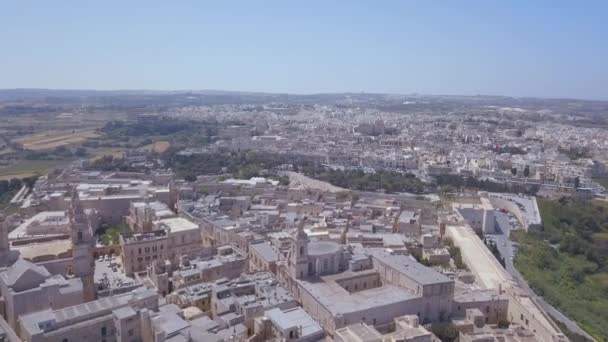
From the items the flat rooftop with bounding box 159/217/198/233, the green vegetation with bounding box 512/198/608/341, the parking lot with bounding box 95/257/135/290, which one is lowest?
the green vegetation with bounding box 512/198/608/341

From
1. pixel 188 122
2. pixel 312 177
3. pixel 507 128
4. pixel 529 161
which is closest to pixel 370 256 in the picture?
pixel 312 177

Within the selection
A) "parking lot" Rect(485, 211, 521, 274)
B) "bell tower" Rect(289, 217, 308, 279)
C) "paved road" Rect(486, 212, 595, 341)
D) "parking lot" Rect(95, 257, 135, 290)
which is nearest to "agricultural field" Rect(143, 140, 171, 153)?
"parking lot" Rect(95, 257, 135, 290)

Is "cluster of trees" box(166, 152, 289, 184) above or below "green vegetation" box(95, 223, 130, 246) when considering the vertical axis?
above

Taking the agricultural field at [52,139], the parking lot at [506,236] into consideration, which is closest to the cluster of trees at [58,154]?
the agricultural field at [52,139]

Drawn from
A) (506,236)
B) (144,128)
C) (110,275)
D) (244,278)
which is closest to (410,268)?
(244,278)

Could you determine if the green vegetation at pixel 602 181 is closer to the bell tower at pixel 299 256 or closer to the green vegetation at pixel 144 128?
the bell tower at pixel 299 256

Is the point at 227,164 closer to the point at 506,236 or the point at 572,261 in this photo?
the point at 506,236

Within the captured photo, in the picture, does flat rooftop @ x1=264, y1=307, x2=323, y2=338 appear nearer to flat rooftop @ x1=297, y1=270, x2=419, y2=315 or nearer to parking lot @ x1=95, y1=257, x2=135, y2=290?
flat rooftop @ x1=297, y1=270, x2=419, y2=315
